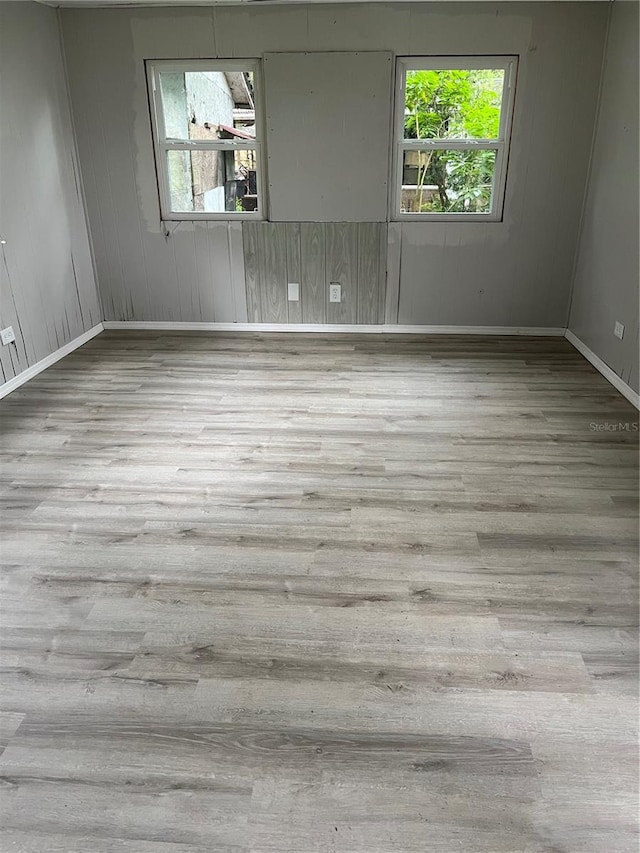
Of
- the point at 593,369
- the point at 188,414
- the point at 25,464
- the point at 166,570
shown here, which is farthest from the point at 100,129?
the point at 593,369

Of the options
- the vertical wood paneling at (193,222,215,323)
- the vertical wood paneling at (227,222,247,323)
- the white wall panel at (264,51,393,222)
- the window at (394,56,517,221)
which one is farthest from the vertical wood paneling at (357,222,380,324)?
the vertical wood paneling at (193,222,215,323)

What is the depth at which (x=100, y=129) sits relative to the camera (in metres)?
4.47

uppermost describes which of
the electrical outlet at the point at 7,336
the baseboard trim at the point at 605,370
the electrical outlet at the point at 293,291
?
the electrical outlet at the point at 293,291

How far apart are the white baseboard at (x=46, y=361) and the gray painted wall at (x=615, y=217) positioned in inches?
156

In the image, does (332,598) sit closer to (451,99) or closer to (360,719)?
(360,719)

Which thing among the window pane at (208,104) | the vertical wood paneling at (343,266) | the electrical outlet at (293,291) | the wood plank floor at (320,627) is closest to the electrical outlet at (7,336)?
the wood plank floor at (320,627)

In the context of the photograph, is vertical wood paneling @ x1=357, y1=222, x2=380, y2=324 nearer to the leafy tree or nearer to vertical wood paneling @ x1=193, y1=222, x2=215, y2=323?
the leafy tree

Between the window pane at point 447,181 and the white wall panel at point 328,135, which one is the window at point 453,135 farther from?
the white wall panel at point 328,135

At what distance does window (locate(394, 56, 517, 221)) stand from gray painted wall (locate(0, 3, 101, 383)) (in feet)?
8.28

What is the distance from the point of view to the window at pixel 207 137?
4348 millimetres

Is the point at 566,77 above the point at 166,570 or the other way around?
above

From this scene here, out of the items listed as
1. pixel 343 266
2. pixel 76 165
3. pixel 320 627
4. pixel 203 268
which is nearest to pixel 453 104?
pixel 343 266

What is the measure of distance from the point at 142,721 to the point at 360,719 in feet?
1.92

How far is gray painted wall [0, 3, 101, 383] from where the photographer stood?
12.2ft
